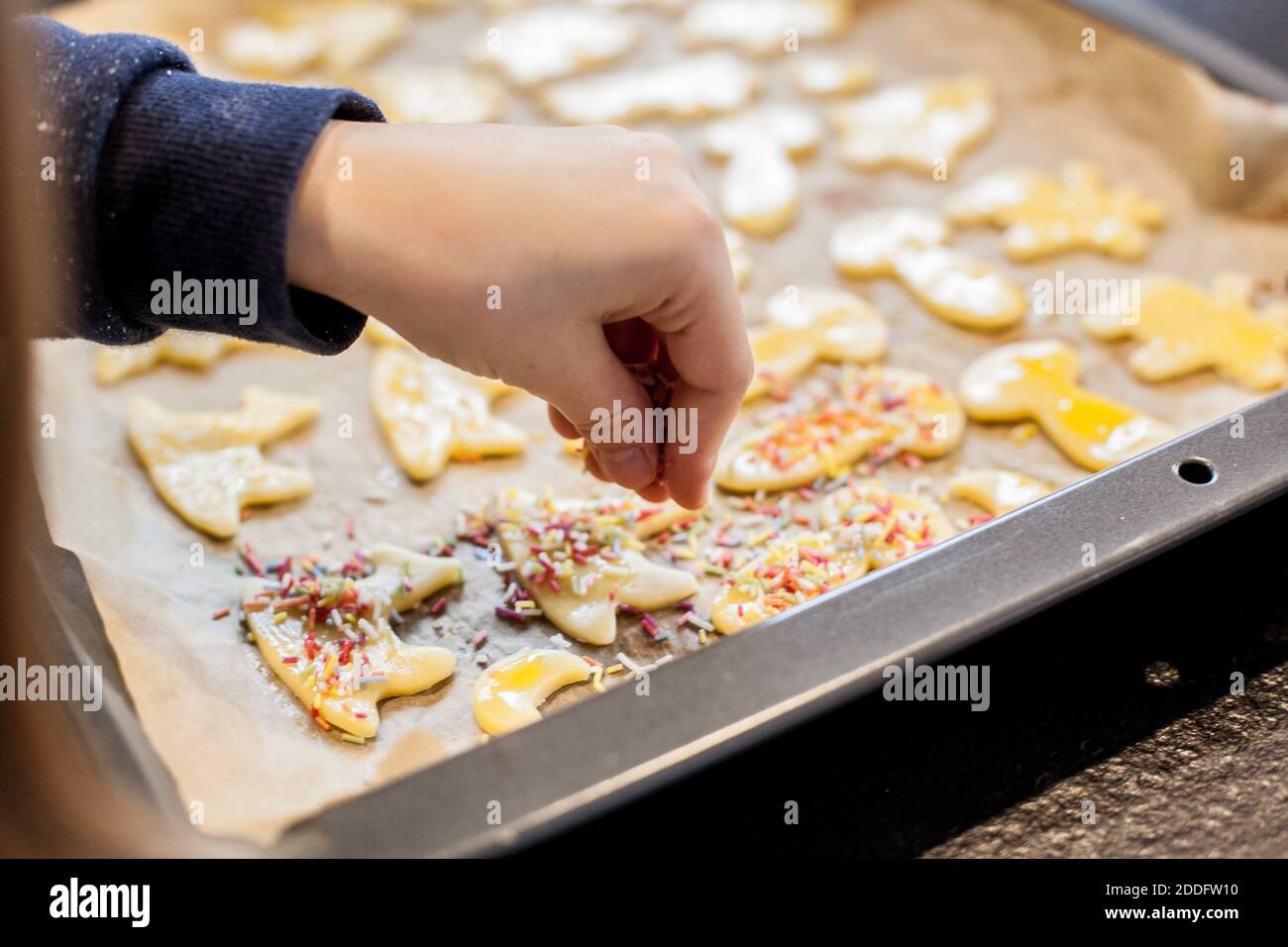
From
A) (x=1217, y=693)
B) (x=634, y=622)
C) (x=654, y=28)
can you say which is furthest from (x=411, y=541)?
(x=654, y=28)

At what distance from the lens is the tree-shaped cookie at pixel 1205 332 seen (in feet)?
4.00

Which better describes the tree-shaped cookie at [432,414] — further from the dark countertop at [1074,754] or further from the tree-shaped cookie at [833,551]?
the dark countertop at [1074,754]

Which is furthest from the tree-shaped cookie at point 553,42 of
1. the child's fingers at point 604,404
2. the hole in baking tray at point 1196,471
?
the hole in baking tray at point 1196,471

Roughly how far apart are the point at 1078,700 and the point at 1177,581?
0.10m

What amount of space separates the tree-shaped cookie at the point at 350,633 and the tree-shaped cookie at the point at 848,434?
0.29 meters

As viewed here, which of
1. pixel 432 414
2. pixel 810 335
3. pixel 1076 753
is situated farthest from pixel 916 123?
pixel 1076 753

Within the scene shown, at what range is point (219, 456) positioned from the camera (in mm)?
1108

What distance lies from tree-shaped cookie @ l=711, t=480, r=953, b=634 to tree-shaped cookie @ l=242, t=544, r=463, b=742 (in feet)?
0.74

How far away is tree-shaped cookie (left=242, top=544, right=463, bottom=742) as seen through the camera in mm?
867

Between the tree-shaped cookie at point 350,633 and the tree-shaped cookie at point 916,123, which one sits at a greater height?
the tree-shaped cookie at point 916,123

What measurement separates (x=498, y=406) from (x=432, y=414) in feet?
0.23

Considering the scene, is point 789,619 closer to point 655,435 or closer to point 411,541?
point 655,435

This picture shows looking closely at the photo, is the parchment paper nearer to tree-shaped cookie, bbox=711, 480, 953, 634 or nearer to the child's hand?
tree-shaped cookie, bbox=711, 480, 953, 634

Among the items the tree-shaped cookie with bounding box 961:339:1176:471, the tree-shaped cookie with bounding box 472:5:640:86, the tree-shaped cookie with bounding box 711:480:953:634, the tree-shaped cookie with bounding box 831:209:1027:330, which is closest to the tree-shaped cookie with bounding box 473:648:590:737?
the tree-shaped cookie with bounding box 711:480:953:634
